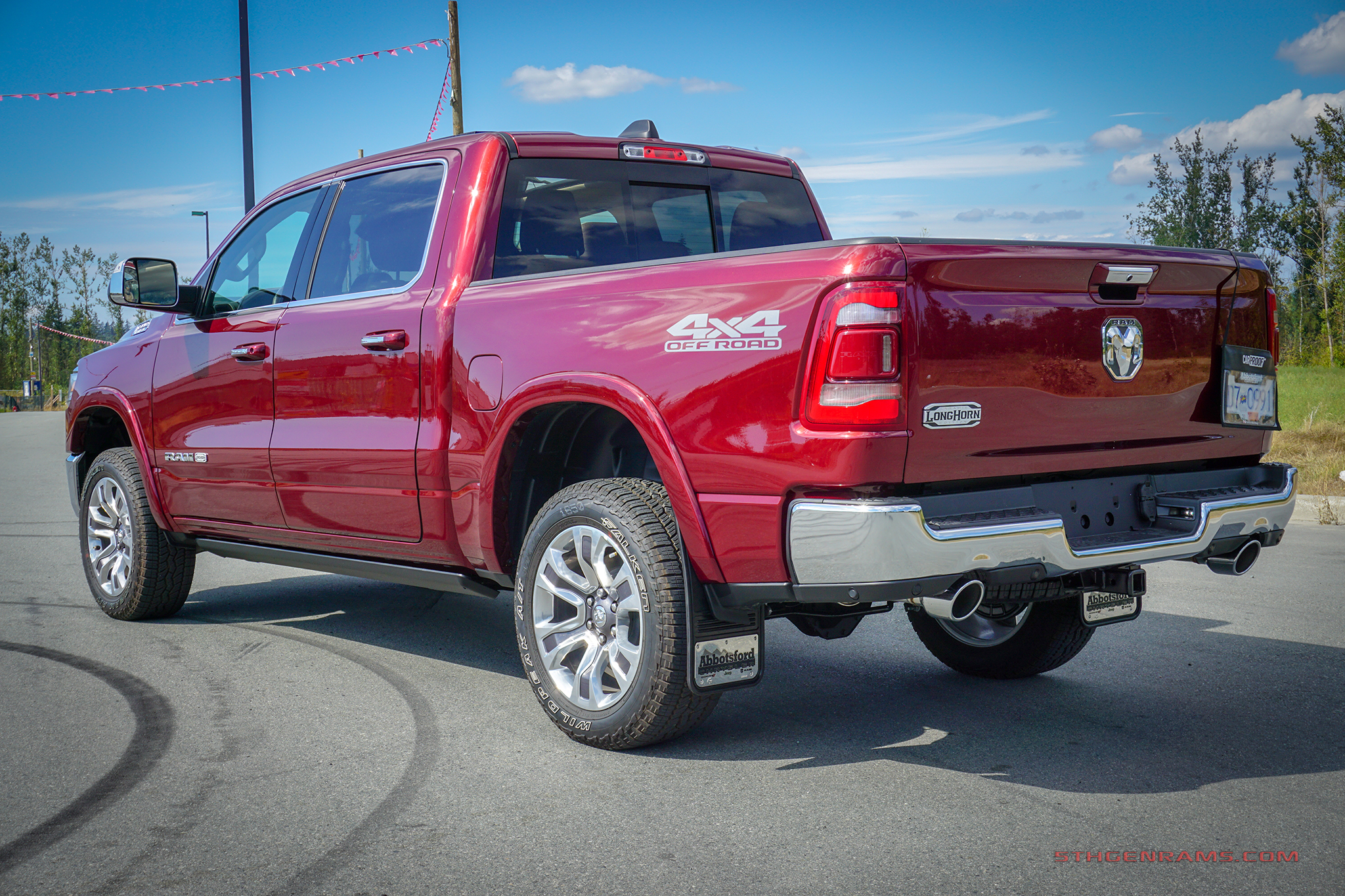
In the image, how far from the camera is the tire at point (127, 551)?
237 inches

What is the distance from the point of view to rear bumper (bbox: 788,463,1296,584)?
313 cm

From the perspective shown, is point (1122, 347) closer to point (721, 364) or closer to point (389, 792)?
point (721, 364)

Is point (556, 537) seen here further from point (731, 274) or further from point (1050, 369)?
point (1050, 369)

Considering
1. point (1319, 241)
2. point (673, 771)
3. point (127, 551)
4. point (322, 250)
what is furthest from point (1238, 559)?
point (1319, 241)

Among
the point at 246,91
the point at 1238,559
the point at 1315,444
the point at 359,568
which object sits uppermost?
the point at 246,91

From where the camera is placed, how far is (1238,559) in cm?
388

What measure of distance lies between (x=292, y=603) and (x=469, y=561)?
8.95 ft

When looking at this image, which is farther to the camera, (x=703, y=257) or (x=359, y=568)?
(x=359, y=568)

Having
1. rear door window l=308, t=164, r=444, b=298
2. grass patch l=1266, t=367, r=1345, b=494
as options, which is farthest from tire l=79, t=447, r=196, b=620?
grass patch l=1266, t=367, r=1345, b=494

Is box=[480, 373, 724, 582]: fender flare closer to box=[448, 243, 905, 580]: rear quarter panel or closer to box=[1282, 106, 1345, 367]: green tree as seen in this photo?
box=[448, 243, 905, 580]: rear quarter panel

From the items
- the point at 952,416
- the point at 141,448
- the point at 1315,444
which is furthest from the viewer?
the point at 1315,444

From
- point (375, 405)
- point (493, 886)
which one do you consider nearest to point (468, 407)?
point (375, 405)

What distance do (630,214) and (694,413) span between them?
167 cm

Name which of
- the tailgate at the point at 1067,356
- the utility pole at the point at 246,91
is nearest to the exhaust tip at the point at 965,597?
the tailgate at the point at 1067,356
